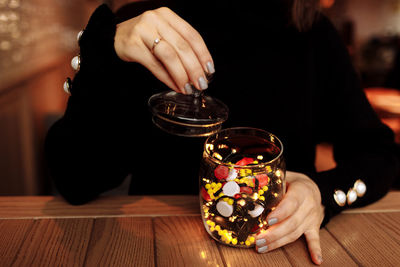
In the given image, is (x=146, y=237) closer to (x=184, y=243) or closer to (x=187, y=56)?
(x=184, y=243)

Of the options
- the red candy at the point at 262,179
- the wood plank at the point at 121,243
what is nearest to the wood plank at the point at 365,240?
the red candy at the point at 262,179

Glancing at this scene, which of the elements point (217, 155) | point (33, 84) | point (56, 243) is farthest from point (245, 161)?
point (33, 84)

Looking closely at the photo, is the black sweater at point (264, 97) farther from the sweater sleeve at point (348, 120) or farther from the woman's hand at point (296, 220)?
Answer: the woman's hand at point (296, 220)

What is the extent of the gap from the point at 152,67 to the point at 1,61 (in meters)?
1.26

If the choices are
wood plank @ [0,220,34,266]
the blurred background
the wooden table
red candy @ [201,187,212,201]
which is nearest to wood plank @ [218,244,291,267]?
the wooden table

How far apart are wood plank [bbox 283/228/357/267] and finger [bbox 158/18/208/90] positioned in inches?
14.0

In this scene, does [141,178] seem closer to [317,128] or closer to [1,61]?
[317,128]

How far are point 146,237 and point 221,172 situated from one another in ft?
0.72

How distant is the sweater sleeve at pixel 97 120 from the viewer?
2.39 ft

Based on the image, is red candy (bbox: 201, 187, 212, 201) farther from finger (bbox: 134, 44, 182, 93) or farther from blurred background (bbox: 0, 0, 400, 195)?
blurred background (bbox: 0, 0, 400, 195)

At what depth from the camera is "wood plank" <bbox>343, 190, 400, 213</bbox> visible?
85 cm

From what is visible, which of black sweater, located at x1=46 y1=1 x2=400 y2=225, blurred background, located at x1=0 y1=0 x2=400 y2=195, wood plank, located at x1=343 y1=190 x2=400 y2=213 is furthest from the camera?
blurred background, located at x1=0 y1=0 x2=400 y2=195

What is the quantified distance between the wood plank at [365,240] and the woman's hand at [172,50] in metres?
0.42

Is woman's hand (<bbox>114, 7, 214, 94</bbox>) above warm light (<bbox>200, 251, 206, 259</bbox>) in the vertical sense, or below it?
above
